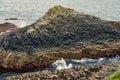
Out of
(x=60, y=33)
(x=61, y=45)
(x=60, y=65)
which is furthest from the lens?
(x=60, y=33)

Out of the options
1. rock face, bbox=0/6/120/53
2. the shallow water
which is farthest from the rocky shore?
the shallow water

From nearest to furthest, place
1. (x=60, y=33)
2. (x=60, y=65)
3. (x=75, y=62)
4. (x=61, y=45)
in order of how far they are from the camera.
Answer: (x=60, y=65), (x=75, y=62), (x=61, y=45), (x=60, y=33)

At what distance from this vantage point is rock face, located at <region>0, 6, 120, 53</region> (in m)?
23.2

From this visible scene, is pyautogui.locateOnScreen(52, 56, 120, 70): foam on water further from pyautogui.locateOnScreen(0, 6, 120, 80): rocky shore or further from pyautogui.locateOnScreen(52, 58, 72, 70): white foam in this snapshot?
pyautogui.locateOnScreen(0, 6, 120, 80): rocky shore

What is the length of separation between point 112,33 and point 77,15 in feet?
8.28

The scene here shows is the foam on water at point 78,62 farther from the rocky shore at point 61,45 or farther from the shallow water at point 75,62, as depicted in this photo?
the rocky shore at point 61,45

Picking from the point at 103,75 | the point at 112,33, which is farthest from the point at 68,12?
the point at 103,75

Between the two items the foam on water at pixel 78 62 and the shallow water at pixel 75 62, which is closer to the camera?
the shallow water at pixel 75 62

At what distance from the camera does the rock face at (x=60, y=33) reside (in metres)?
23.2

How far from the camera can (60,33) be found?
23.9 m

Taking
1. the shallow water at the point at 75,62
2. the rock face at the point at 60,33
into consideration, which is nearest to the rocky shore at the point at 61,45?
the rock face at the point at 60,33

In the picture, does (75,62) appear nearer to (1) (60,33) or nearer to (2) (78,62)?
(2) (78,62)

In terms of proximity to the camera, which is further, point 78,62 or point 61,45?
point 61,45

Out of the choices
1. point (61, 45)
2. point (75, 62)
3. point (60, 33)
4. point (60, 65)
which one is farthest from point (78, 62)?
point (60, 33)
